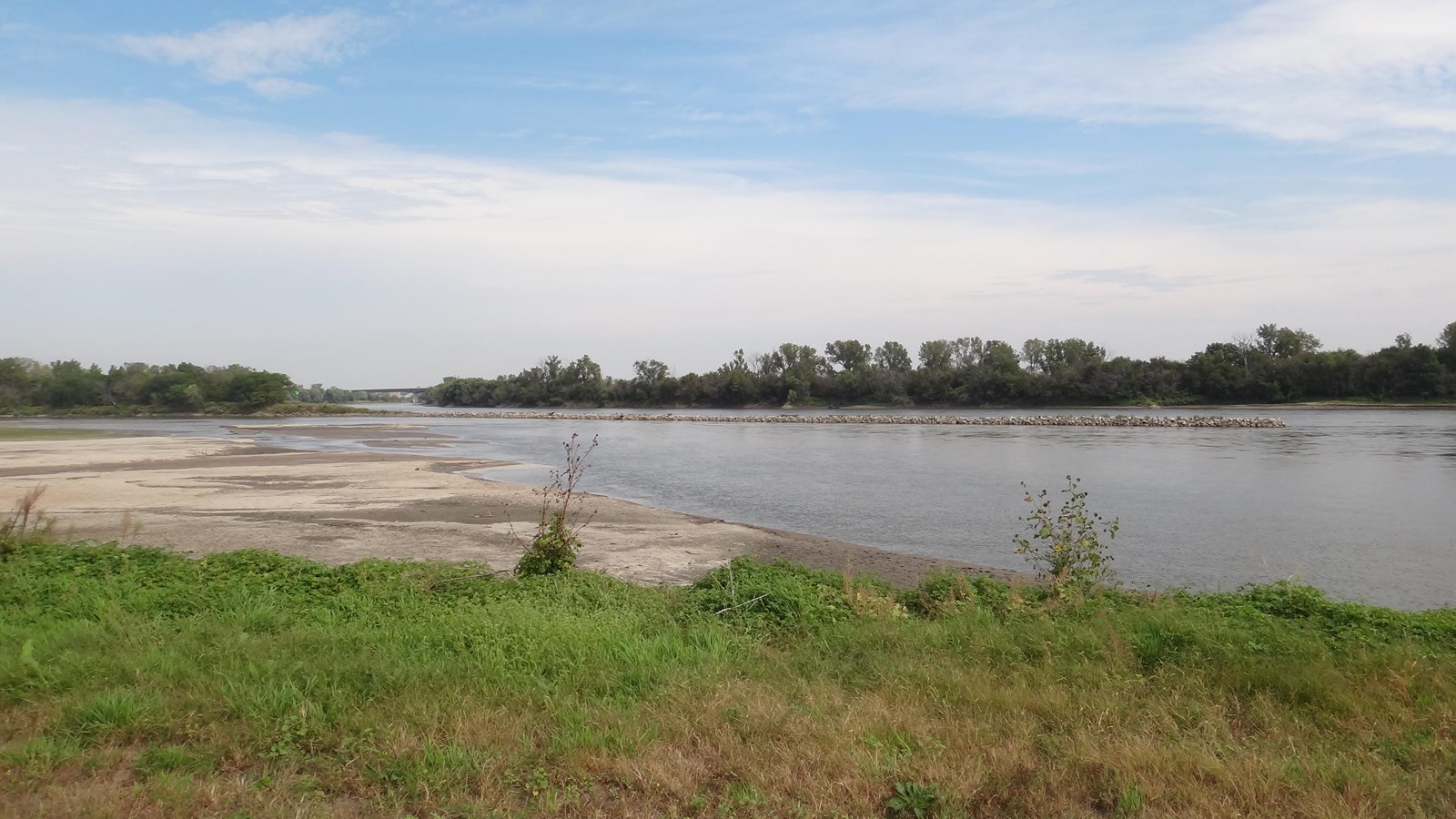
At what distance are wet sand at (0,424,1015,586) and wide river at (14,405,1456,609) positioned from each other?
235cm

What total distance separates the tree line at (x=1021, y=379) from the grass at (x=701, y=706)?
337 feet

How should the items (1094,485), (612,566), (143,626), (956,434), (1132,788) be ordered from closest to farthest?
1. (1132,788)
2. (143,626)
3. (612,566)
4. (1094,485)
5. (956,434)

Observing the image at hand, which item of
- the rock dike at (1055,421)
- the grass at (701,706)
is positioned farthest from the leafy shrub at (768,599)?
the rock dike at (1055,421)

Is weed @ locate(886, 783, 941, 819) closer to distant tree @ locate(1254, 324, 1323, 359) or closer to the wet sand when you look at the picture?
the wet sand

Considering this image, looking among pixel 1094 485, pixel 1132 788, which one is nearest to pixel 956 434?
pixel 1094 485

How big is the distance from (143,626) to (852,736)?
5527 millimetres

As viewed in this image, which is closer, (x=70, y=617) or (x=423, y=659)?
(x=423, y=659)

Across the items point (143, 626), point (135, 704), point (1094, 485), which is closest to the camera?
point (135, 704)

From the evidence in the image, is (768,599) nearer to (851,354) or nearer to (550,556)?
(550,556)

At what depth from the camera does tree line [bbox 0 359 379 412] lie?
405 ft

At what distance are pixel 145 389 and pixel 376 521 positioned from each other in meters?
137

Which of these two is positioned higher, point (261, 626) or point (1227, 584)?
point (261, 626)

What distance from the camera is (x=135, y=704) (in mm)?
5125

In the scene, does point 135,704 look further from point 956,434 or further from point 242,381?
point 242,381
